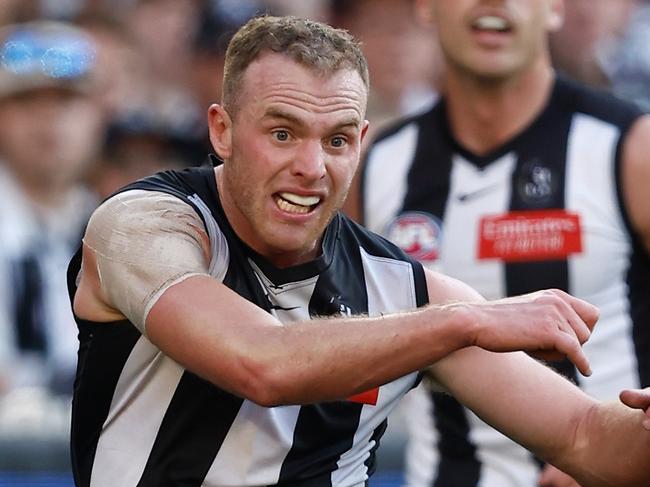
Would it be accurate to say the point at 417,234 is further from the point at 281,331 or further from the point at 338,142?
the point at 281,331

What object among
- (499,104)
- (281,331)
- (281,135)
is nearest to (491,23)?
(499,104)

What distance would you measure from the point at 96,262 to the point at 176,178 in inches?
12.6

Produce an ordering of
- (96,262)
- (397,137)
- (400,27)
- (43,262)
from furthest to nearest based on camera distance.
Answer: (400,27) < (43,262) < (397,137) < (96,262)

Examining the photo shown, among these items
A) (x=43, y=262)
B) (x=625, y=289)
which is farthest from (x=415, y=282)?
(x=43, y=262)

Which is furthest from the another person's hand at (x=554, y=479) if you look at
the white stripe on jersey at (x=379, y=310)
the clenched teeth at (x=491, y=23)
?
the clenched teeth at (x=491, y=23)

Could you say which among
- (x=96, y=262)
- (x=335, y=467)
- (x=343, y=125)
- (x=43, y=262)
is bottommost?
(x=43, y=262)

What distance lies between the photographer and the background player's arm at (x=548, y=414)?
367 centimetres

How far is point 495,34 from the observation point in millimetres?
5398

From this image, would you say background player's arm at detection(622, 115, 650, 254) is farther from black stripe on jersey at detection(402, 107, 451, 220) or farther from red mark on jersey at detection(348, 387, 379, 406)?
red mark on jersey at detection(348, 387, 379, 406)

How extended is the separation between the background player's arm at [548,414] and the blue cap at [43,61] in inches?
153

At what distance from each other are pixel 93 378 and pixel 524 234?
2.15 metres

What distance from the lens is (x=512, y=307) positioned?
10.1ft

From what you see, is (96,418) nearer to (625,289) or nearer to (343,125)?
(343,125)

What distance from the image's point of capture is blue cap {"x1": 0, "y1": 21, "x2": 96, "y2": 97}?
7.10 meters
